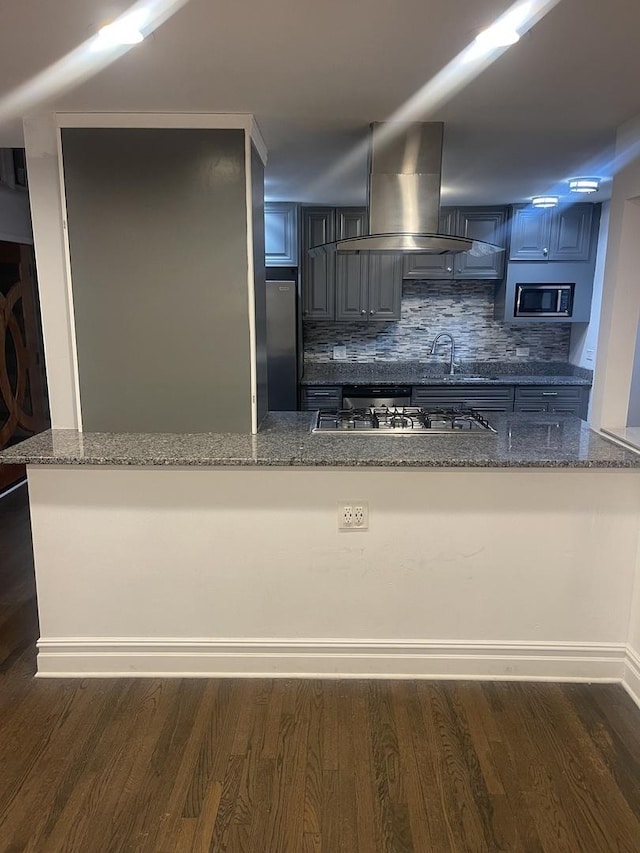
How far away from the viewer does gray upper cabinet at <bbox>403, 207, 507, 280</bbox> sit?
4.99m

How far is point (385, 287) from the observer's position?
5.13 meters

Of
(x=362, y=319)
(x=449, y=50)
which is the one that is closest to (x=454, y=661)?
(x=449, y=50)

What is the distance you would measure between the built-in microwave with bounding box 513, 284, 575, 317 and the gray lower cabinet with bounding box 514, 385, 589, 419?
630 millimetres

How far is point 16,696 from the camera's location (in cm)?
240

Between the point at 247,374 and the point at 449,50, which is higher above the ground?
the point at 449,50

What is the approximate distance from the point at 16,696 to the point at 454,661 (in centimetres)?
179

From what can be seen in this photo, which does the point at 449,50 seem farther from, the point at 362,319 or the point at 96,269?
the point at 362,319

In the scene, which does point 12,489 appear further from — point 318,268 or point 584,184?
point 584,184

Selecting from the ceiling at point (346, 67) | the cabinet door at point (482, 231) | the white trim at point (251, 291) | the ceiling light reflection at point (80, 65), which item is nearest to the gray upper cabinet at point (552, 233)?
the cabinet door at point (482, 231)

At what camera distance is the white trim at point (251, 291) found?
2.56m

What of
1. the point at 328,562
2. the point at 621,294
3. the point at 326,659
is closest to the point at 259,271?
the point at 328,562

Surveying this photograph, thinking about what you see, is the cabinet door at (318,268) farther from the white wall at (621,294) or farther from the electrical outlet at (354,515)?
the electrical outlet at (354,515)

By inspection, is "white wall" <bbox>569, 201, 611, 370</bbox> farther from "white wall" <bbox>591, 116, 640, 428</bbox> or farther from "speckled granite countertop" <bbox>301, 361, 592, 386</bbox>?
"white wall" <bbox>591, 116, 640, 428</bbox>

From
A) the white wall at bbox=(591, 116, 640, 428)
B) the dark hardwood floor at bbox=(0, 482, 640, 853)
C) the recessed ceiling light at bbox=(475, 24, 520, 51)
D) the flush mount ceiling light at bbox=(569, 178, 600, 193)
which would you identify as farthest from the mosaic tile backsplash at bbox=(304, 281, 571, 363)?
the recessed ceiling light at bbox=(475, 24, 520, 51)
